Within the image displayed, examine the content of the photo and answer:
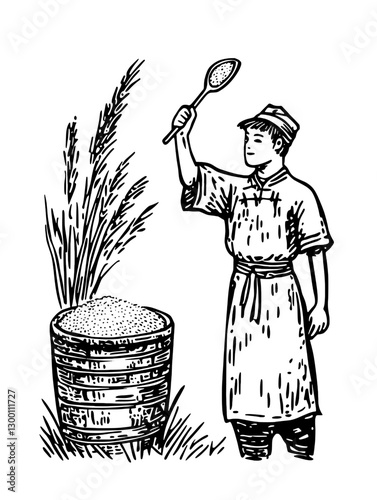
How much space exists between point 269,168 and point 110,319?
0.91 m

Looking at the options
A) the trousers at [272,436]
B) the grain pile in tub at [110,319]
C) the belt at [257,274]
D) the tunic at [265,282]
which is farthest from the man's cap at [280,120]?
the trousers at [272,436]

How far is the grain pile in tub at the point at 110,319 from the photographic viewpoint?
12.2 feet

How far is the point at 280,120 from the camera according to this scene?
3777 mm

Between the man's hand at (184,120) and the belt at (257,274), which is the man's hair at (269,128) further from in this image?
the belt at (257,274)

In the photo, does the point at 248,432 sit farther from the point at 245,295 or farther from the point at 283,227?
the point at 283,227

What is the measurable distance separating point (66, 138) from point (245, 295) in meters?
1.05

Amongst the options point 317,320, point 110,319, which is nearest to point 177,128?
point 110,319

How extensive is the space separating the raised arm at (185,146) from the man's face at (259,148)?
243 millimetres

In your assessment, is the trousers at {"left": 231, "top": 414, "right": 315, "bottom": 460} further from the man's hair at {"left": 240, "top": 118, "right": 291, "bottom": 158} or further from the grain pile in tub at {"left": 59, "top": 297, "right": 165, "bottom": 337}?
the man's hair at {"left": 240, "top": 118, "right": 291, "bottom": 158}

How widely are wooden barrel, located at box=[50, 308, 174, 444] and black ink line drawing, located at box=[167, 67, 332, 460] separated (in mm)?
313

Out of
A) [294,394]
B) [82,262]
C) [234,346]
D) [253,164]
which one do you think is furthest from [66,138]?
[294,394]

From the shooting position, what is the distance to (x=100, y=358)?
3678 mm

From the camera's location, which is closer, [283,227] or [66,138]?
[283,227]

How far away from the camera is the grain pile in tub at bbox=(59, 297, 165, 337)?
371 centimetres
